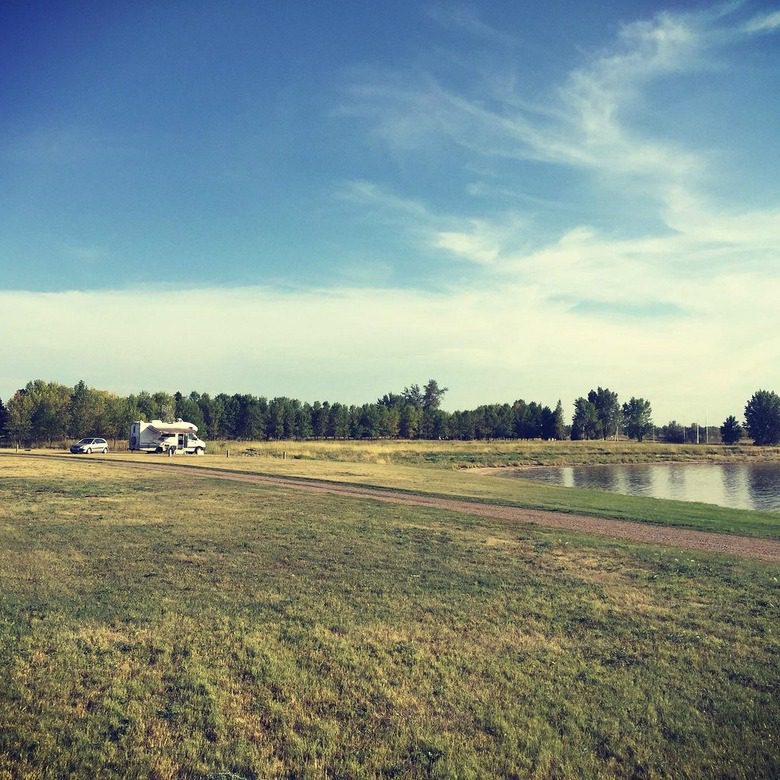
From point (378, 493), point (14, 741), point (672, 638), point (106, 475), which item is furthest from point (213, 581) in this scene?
point (106, 475)

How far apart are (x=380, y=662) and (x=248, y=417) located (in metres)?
Answer: 123

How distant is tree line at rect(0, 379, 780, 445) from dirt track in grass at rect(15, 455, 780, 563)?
71091mm

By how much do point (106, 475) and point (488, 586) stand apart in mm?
31655

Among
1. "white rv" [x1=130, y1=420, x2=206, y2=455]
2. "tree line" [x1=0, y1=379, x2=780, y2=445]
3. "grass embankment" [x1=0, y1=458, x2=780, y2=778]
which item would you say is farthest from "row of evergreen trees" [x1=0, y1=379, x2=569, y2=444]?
"grass embankment" [x1=0, y1=458, x2=780, y2=778]

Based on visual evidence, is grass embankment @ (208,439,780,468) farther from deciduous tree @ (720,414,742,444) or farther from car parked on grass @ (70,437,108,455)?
deciduous tree @ (720,414,742,444)

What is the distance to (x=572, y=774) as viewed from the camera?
5895mm

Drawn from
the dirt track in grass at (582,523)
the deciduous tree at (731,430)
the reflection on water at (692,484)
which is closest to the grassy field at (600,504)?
the dirt track in grass at (582,523)

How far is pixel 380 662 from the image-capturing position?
826cm

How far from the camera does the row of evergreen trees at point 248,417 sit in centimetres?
9325

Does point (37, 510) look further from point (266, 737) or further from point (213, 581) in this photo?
point (266, 737)

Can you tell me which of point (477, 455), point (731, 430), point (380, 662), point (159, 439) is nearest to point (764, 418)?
point (731, 430)

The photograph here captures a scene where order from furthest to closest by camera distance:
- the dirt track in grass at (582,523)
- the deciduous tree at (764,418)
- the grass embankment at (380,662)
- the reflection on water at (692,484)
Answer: the deciduous tree at (764,418), the reflection on water at (692,484), the dirt track in grass at (582,523), the grass embankment at (380,662)

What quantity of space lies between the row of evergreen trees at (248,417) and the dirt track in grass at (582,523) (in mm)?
70402

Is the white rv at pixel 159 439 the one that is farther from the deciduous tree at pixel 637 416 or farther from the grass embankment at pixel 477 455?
the deciduous tree at pixel 637 416
